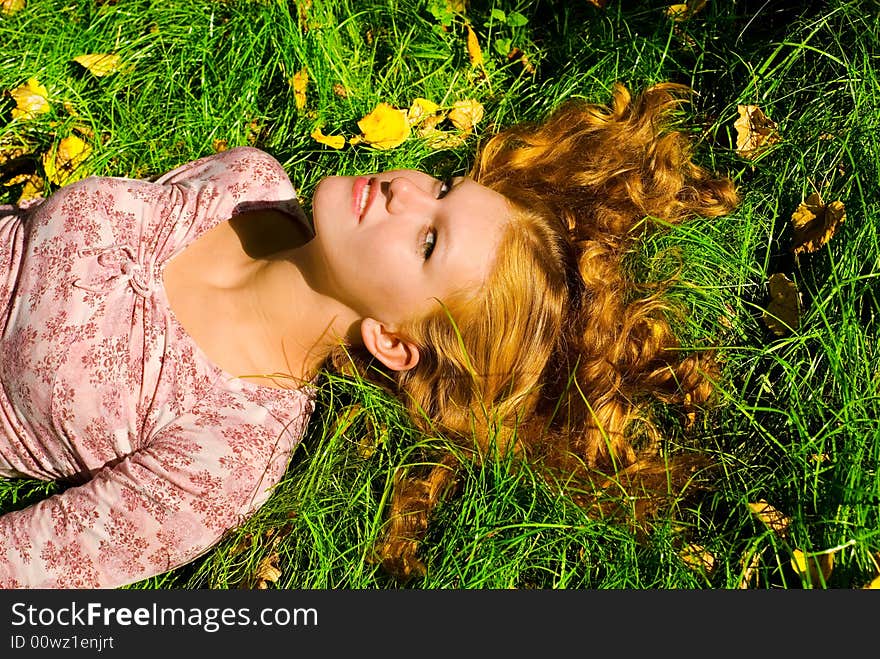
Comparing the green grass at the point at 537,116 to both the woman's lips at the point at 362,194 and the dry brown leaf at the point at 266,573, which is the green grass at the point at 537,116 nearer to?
the dry brown leaf at the point at 266,573

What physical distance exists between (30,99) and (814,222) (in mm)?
2414

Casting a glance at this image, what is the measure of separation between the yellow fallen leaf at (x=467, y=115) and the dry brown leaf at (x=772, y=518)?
147 centimetres

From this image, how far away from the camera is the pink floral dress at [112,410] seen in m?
2.06

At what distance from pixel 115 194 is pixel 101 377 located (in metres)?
0.51

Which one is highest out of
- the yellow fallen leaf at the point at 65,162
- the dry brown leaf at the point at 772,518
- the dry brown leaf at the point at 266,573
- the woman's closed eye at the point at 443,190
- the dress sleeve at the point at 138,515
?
the woman's closed eye at the point at 443,190

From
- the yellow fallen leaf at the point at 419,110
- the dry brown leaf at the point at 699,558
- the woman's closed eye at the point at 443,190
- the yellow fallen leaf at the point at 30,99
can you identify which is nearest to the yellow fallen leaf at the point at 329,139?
the yellow fallen leaf at the point at 419,110

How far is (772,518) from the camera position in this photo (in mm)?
2154

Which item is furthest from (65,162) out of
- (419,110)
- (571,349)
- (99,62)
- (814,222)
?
(814,222)

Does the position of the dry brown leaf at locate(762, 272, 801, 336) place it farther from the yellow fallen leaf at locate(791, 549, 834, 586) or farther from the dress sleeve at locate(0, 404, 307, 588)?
the dress sleeve at locate(0, 404, 307, 588)

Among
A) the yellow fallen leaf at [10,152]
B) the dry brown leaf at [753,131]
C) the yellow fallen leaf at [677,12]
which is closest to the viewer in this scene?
the dry brown leaf at [753,131]

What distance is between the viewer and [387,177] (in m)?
2.20

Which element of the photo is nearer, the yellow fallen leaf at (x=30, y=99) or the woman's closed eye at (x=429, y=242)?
the woman's closed eye at (x=429, y=242)

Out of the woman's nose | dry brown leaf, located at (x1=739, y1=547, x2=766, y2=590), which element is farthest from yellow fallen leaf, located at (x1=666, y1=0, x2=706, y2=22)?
dry brown leaf, located at (x1=739, y1=547, x2=766, y2=590)

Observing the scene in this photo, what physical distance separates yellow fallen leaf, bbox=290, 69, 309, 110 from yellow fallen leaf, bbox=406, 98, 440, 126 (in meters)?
0.34
